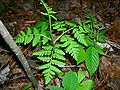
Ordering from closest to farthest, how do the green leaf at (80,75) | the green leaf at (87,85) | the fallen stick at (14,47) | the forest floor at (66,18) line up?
the fallen stick at (14,47)
the green leaf at (87,85)
the green leaf at (80,75)
the forest floor at (66,18)

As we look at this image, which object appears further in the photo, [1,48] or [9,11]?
[9,11]

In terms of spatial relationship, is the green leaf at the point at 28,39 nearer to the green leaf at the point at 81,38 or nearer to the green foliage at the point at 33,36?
the green foliage at the point at 33,36

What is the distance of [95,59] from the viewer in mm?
2680

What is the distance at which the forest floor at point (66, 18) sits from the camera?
2.81m

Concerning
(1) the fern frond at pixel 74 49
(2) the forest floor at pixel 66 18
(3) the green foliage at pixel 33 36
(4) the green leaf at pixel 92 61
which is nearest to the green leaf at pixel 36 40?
(3) the green foliage at pixel 33 36

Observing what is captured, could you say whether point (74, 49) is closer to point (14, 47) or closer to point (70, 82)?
point (70, 82)

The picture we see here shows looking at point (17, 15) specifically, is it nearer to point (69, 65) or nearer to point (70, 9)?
point (70, 9)

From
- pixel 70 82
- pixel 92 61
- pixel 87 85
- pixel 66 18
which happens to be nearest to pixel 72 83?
pixel 70 82

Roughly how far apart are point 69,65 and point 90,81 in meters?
0.44

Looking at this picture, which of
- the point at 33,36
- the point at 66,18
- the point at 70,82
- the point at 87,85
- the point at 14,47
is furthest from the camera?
the point at 66,18

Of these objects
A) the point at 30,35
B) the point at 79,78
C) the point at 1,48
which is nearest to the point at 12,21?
the point at 1,48

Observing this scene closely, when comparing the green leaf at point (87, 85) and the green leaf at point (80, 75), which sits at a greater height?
the green leaf at point (80, 75)

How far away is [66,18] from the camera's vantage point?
3631 mm

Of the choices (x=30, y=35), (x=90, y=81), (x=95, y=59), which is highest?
(x=30, y=35)
